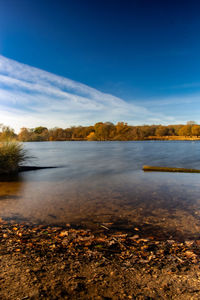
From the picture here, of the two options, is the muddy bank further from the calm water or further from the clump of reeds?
the clump of reeds

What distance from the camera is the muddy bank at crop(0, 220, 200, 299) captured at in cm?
292

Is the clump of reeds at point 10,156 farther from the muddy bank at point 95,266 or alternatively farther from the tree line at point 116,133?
the tree line at point 116,133

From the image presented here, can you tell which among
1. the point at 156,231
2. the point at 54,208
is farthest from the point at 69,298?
the point at 54,208

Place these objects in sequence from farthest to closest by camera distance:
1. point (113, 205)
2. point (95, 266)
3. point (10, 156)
Answer: point (10, 156)
point (113, 205)
point (95, 266)

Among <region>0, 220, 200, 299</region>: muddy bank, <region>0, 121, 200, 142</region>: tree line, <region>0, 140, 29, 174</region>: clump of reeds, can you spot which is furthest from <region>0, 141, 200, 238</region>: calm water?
<region>0, 121, 200, 142</region>: tree line

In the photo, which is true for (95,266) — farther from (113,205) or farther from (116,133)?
(116,133)

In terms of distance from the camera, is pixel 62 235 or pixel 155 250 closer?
pixel 155 250

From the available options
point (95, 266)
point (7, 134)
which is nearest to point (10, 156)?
point (7, 134)

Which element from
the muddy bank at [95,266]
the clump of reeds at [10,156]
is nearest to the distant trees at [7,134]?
the clump of reeds at [10,156]

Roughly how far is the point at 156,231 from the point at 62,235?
266 centimetres

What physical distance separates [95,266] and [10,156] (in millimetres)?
13728

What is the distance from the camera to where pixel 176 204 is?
792 centimetres

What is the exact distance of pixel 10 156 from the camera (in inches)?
597

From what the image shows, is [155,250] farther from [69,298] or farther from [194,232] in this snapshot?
[69,298]
